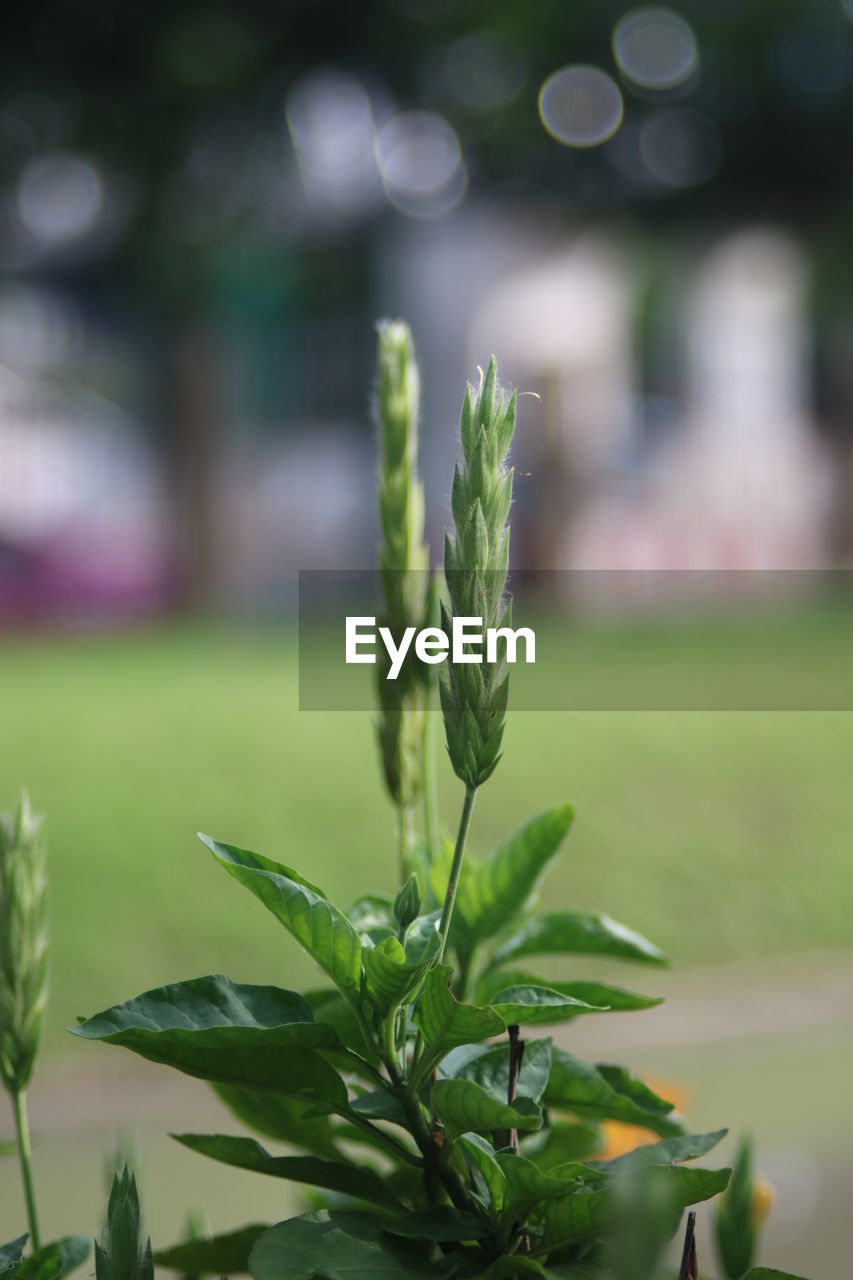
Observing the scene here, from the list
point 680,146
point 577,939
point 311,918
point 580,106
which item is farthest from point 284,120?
point 311,918

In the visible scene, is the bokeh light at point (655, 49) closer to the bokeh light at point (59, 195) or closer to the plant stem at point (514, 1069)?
the bokeh light at point (59, 195)

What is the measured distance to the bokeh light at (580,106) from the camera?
7.80 meters

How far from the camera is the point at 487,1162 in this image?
0.48m

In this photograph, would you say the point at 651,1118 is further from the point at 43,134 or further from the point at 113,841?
the point at 43,134

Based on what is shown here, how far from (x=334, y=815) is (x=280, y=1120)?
4379 mm

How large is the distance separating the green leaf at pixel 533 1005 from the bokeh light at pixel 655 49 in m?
8.07

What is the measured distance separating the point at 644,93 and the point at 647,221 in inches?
44.7

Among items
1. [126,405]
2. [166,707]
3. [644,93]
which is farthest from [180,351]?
[166,707]

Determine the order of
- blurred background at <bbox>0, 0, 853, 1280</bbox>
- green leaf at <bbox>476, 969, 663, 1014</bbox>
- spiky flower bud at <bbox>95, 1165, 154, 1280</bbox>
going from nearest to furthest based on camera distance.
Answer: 1. spiky flower bud at <bbox>95, 1165, 154, 1280</bbox>
2. green leaf at <bbox>476, 969, 663, 1014</bbox>
3. blurred background at <bbox>0, 0, 853, 1280</bbox>

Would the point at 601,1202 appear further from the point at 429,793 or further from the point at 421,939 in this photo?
the point at 429,793

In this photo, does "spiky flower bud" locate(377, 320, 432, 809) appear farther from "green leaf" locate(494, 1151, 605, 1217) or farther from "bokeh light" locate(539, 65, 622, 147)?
"bokeh light" locate(539, 65, 622, 147)

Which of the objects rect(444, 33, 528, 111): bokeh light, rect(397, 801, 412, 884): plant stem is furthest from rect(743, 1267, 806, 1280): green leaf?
rect(444, 33, 528, 111): bokeh light

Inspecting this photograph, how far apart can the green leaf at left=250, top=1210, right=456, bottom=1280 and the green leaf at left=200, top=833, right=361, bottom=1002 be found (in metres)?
0.08

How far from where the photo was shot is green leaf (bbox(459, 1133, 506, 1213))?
474 mm
